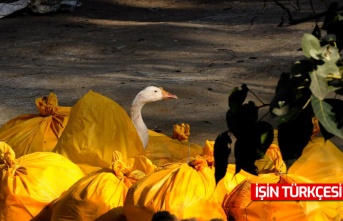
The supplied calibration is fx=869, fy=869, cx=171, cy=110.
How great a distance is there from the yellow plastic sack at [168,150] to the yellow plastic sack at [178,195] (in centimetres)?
118

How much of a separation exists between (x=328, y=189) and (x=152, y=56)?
527cm

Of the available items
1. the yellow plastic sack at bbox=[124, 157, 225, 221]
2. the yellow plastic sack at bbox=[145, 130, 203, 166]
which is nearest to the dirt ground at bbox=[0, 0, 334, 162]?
the yellow plastic sack at bbox=[145, 130, 203, 166]

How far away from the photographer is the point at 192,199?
4.32 metres

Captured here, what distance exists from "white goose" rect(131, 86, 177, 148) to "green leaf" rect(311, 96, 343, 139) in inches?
148

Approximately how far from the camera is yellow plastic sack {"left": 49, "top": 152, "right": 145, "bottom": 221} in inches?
180

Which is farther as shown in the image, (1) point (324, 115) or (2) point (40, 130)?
(2) point (40, 130)

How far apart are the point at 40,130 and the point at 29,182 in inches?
38.7

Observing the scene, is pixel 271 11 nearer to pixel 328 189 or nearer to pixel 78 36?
pixel 78 36

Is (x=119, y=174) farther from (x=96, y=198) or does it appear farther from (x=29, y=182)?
(x=29, y=182)

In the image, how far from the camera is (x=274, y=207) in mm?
4340

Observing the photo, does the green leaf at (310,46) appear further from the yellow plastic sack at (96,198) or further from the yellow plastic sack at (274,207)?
the yellow plastic sack at (96,198)

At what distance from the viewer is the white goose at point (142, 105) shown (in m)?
5.76

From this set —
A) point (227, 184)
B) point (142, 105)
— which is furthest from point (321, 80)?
point (142, 105)

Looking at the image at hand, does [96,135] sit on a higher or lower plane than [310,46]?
lower
